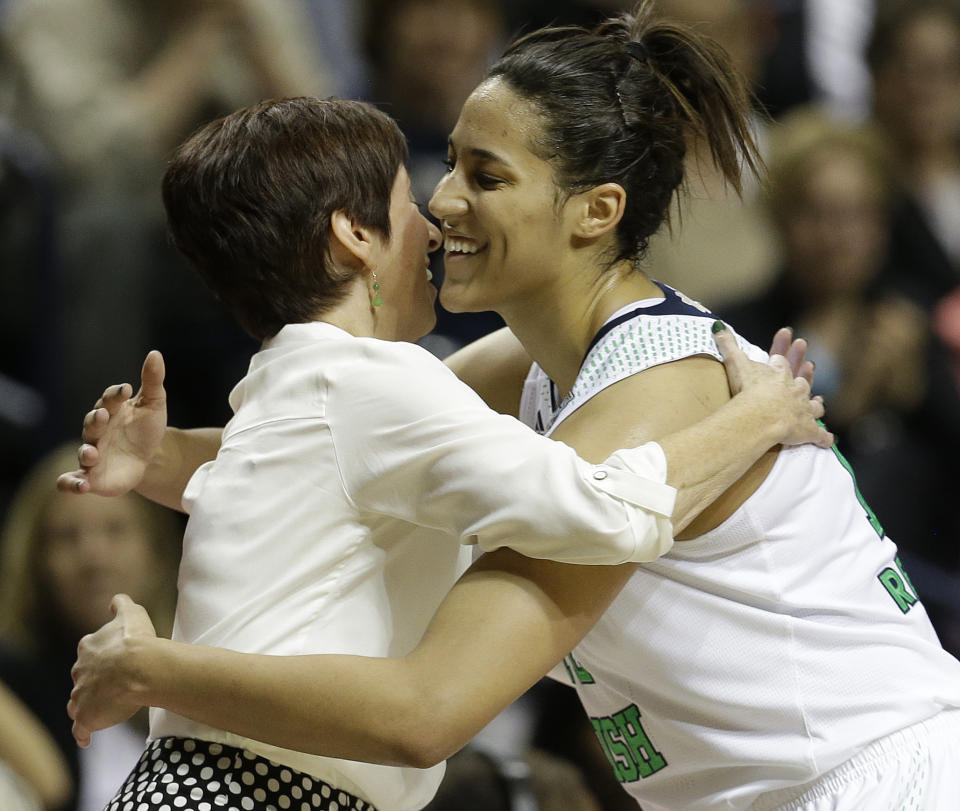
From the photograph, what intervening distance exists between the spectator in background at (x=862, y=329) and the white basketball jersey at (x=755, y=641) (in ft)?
8.19

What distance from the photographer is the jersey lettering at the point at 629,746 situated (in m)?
2.24

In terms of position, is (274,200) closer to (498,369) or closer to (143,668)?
(143,668)

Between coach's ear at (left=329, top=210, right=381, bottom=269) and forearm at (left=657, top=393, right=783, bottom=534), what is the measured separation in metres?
0.54

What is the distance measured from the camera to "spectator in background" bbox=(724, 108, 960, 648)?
4.70 metres

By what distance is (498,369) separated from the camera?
275 cm

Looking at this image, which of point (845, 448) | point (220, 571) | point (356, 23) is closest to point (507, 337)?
point (220, 571)

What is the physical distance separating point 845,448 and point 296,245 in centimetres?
301

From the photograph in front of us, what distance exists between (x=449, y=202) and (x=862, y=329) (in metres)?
2.82

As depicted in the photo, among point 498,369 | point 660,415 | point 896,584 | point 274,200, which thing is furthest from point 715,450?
point 498,369

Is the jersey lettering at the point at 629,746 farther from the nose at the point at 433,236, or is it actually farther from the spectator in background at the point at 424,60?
the spectator in background at the point at 424,60

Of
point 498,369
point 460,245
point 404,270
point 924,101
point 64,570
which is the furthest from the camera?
point 924,101

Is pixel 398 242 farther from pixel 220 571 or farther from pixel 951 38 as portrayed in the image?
pixel 951 38

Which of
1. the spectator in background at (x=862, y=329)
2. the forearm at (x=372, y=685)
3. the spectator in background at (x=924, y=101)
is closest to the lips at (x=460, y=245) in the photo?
the forearm at (x=372, y=685)

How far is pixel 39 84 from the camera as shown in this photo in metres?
4.73
